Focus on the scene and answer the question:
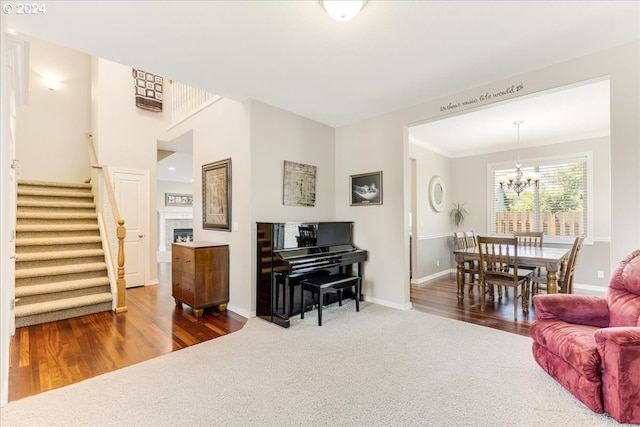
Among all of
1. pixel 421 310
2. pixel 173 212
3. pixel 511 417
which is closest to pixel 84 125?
pixel 173 212

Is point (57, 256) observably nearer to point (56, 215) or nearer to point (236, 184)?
point (56, 215)

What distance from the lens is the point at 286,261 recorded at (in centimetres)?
331

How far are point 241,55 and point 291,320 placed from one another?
9.40ft

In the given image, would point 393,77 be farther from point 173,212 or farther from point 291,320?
point 173,212

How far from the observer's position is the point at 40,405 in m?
1.88

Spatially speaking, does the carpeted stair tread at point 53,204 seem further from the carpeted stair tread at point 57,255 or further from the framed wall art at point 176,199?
the framed wall art at point 176,199

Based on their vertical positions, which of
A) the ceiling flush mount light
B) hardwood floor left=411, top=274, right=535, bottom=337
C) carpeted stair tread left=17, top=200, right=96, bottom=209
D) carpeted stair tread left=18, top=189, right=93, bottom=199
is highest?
the ceiling flush mount light

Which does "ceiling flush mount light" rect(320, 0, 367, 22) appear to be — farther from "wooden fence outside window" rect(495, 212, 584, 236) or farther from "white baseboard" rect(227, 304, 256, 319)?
"wooden fence outside window" rect(495, 212, 584, 236)

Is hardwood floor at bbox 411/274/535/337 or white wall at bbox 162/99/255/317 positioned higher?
white wall at bbox 162/99/255/317

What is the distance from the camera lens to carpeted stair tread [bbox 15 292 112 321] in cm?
324

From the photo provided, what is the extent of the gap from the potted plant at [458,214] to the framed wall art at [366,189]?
3.18 meters

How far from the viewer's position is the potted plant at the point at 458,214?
6.43 m

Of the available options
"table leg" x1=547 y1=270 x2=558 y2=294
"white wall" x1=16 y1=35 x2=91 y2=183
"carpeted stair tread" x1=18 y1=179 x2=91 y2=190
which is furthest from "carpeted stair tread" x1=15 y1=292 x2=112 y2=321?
"table leg" x1=547 y1=270 x2=558 y2=294

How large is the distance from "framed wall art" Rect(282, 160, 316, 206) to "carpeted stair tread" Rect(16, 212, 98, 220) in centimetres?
338
